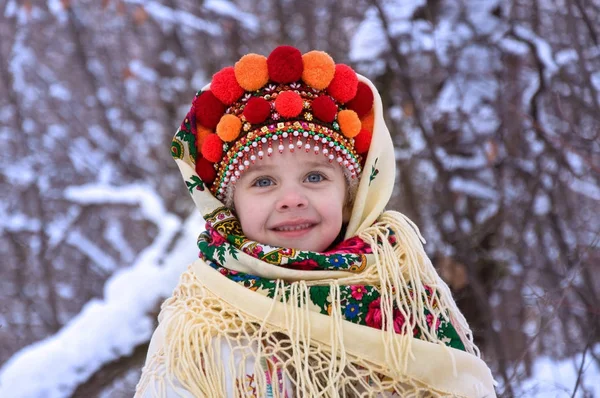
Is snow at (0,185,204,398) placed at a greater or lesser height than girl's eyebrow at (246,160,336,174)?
lesser

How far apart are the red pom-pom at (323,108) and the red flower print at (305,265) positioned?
1.31ft

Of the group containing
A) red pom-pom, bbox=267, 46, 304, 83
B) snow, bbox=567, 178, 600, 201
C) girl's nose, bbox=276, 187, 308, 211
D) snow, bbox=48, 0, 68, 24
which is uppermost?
snow, bbox=48, 0, 68, 24

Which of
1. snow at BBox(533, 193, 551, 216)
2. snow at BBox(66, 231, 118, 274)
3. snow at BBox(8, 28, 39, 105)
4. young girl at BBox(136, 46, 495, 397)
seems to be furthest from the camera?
snow at BBox(8, 28, 39, 105)

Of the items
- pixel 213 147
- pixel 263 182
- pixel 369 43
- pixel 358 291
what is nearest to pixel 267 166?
pixel 263 182

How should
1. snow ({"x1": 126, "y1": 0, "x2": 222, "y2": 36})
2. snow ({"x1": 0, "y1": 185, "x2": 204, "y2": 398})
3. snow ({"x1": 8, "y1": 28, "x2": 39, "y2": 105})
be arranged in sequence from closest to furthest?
snow ({"x1": 0, "y1": 185, "x2": 204, "y2": 398}) → snow ({"x1": 126, "y1": 0, "x2": 222, "y2": 36}) → snow ({"x1": 8, "y1": 28, "x2": 39, "y2": 105})

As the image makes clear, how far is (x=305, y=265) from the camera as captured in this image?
1.77 meters

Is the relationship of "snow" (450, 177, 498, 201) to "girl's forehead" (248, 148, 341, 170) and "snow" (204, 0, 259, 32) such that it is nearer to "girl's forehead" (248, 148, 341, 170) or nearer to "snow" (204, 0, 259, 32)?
"snow" (204, 0, 259, 32)

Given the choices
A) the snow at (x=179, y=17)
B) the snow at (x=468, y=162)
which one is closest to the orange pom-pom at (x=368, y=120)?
the snow at (x=468, y=162)

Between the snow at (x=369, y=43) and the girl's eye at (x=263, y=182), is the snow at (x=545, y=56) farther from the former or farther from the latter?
Answer: the girl's eye at (x=263, y=182)

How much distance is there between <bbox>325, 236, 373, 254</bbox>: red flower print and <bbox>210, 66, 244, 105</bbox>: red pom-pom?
51 centimetres

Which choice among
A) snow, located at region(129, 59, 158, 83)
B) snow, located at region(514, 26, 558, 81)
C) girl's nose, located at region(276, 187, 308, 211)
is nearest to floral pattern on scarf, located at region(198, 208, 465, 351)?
girl's nose, located at region(276, 187, 308, 211)

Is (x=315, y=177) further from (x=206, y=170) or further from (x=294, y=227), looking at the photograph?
(x=206, y=170)

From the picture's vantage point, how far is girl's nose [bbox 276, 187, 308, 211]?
1.82 m

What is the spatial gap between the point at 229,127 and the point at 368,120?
1.44ft
